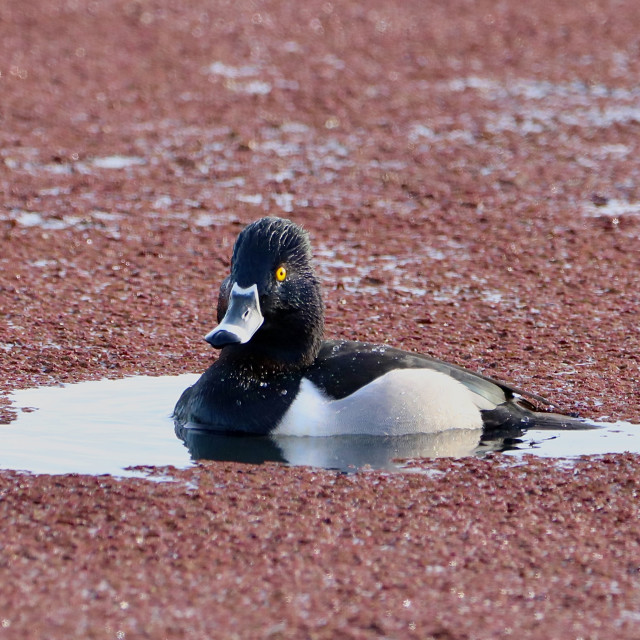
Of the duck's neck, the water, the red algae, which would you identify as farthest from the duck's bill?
the red algae

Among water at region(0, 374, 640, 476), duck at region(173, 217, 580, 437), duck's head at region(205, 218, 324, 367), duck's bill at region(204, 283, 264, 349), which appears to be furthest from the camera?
duck's head at region(205, 218, 324, 367)

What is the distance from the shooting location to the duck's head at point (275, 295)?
6785mm

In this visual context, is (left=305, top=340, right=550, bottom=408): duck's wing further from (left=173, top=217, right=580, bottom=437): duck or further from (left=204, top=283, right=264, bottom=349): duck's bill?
(left=204, top=283, right=264, bottom=349): duck's bill

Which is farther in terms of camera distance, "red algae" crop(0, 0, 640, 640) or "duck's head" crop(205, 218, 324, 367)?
"duck's head" crop(205, 218, 324, 367)

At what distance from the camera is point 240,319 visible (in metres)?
6.65

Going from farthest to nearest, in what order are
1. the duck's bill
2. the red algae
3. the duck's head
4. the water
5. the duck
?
1. the duck's head
2. the duck
3. the duck's bill
4. the water
5. the red algae

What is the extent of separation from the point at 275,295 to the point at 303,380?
1.54 feet

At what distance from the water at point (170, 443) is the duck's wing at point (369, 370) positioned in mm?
237

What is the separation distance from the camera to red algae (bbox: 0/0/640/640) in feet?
16.0

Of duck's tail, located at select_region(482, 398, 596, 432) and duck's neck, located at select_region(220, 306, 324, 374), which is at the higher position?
duck's neck, located at select_region(220, 306, 324, 374)

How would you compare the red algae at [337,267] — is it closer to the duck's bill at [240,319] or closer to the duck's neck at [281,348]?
the duck's bill at [240,319]

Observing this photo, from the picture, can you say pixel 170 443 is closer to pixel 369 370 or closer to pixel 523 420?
pixel 369 370

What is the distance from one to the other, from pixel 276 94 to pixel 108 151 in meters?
2.67

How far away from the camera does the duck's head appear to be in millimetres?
6785
